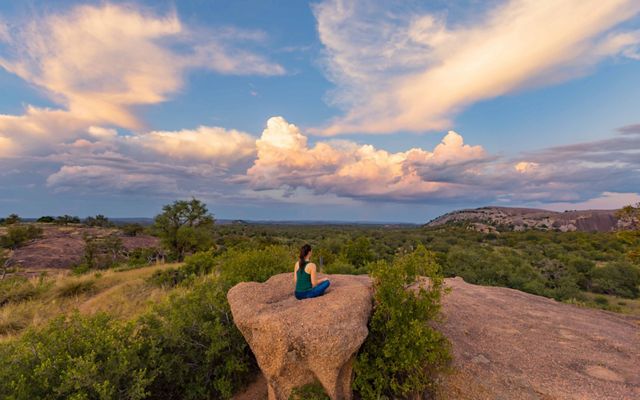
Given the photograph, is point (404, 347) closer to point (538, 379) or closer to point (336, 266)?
point (538, 379)

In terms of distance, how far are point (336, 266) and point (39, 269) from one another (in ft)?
109

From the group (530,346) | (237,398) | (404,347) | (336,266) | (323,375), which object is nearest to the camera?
(323,375)

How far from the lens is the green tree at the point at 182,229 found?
103 ft

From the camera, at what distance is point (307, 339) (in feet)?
18.0

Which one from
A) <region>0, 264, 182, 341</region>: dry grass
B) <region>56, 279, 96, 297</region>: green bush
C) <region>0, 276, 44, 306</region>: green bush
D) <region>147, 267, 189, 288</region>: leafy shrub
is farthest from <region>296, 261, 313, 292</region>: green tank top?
<region>0, 276, 44, 306</region>: green bush

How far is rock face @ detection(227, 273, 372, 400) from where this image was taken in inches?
216

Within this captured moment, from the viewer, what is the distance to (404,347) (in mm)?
5953

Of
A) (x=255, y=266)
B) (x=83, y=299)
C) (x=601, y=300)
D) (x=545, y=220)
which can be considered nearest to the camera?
(x=255, y=266)

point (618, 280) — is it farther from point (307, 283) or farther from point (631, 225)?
point (307, 283)

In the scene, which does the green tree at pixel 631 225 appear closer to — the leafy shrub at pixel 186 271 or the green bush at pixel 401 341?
the green bush at pixel 401 341

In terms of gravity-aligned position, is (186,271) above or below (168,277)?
above

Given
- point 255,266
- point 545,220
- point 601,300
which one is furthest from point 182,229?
point 545,220

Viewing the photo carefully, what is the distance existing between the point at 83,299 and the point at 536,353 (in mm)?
20409

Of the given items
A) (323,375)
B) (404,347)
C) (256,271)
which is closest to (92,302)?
(256,271)
